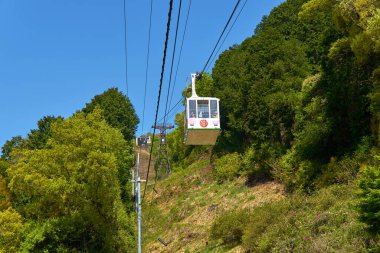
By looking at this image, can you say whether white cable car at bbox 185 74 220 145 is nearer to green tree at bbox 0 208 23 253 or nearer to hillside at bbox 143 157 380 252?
hillside at bbox 143 157 380 252

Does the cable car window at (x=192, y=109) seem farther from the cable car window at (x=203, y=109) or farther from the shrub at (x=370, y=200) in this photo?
the shrub at (x=370, y=200)

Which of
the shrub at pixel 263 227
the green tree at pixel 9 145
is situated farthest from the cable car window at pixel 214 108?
the green tree at pixel 9 145

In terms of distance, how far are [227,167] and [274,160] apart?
786cm

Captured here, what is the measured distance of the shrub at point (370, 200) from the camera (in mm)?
14320

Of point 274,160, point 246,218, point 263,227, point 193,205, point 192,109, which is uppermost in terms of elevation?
point 192,109

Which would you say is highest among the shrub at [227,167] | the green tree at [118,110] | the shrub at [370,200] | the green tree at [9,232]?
the green tree at [118,110]

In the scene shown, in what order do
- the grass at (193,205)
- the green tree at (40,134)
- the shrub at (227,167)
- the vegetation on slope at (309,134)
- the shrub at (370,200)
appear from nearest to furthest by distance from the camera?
the shrub at (370,200) → the vegetation on slope at (309,134) → the grass at (193,205) → the shrub at (227,167) → the green tree at (40,134)

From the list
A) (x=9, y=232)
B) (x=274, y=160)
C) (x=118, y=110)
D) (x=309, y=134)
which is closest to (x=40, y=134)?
(x=118, y=110)

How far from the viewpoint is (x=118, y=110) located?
58.0 m

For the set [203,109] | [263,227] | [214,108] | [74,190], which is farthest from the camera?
[74,190]

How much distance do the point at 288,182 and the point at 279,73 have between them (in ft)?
38.8

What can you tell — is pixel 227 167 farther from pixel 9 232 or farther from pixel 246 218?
pixel 9 232

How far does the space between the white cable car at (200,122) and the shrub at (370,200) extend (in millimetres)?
9365

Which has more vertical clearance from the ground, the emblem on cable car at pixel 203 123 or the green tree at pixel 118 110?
A: the green tree at pixel 118 110
